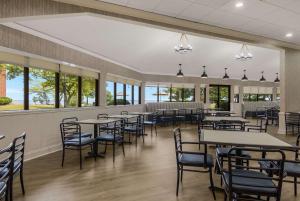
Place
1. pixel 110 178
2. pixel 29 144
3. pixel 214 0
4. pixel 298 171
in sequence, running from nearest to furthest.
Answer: pixel 298 171 → pixel 110 178 → pixel 214 0 → pixel 29 144

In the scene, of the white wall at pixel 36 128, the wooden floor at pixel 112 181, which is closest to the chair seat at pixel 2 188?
the wooden floor at pixel 112 181

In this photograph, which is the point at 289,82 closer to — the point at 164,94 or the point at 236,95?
the point at 164,94

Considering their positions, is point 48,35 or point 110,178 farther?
point 48,35

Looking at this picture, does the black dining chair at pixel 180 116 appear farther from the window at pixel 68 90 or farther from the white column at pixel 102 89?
the window at pixel 68 90

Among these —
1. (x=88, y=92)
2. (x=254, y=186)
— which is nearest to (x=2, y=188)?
(x=254, y=186)

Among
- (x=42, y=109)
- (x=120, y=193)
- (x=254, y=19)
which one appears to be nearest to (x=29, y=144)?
(x=42, y=109)

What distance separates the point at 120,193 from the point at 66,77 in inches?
160

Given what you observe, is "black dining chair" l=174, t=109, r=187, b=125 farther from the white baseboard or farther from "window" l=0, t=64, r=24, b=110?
"window" l=0, t=64, r=24, b=110

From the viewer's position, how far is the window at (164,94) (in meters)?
12.0

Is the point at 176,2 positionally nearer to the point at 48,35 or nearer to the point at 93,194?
the point at 48,35

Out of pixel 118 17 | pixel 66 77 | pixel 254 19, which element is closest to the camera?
pixel 118 17

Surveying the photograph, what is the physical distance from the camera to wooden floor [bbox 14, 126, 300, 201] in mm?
2895

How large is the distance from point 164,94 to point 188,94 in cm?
163

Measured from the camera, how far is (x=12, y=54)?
4266 mm
